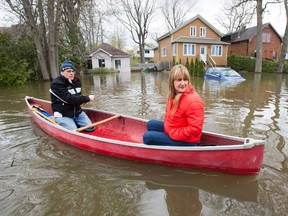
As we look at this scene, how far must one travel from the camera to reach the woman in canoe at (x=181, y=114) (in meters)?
3.21

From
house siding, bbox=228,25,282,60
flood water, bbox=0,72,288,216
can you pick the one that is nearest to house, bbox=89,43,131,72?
house siding, bbox=228,25,282,60

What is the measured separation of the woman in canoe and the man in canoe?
1876mm

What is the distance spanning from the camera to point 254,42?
31047 millimetres

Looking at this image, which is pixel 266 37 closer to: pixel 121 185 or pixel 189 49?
pixel 189 49

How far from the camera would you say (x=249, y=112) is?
287 inches

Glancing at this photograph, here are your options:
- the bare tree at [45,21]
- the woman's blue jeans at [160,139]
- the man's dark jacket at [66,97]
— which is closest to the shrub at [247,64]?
the bare tree at [45,21]

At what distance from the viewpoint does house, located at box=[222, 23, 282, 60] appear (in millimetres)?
31020

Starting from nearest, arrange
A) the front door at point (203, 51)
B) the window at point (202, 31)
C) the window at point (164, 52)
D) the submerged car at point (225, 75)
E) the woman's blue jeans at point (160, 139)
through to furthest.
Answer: the woman's blue jeans at point (160, 139), the submerged car at point (225, 75), the front door at point (203, 51), the window at point (202, 31), the window at point (164, 52)

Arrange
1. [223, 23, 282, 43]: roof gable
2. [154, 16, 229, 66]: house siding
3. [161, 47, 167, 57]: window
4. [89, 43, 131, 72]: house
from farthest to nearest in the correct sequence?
[89, 43, 131, 72]: house → [161, 47, 167, 57]: window → [223, 23, 282, 43]: roof gable → [154, 16, 229, 66]: house siding

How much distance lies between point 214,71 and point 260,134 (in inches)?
525

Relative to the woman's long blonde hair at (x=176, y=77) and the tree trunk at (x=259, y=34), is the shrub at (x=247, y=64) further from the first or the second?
the woman's long blonde hair at (x=176, y=77)

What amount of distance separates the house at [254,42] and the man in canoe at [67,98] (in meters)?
30.7

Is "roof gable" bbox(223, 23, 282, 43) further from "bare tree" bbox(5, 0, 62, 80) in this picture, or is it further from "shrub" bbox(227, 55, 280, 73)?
"bare tree" bbox(5, 0, 62, 80)

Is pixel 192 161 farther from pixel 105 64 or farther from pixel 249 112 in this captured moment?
pixel 105 64
